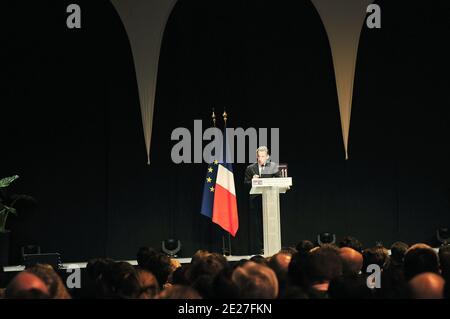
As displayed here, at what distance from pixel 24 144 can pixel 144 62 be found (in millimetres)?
2041

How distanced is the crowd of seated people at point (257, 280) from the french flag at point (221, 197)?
14.0 ft

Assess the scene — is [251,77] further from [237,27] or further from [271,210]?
[271,210]

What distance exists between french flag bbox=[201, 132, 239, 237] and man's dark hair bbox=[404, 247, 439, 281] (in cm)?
514

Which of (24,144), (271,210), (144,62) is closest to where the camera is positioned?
(271,210)

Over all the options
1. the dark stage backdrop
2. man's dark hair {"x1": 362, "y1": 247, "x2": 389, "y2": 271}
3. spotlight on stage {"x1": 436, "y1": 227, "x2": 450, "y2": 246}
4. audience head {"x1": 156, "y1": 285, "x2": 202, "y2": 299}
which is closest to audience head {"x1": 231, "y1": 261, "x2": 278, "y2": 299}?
audience head {"x1": 156, "y1": 285, "x2": 202, "y2": 299}

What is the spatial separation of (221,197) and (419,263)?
17.3ft

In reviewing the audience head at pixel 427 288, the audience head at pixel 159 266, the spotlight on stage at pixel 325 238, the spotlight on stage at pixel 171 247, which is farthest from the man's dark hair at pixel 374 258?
the spotlight on stage at pixel 325 238

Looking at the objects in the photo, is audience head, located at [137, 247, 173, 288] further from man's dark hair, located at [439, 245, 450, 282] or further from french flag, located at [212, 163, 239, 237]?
french flag, located at [212, 163, 239, 237]

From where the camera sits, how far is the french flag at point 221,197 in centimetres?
802

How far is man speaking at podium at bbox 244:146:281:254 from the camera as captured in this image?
6.48 metres

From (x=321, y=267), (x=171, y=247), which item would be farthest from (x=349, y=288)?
(x=171, y=247)

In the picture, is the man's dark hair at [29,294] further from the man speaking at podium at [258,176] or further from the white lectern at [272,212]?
the man speaking at podium at [258,176]

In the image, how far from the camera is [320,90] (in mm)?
9070
